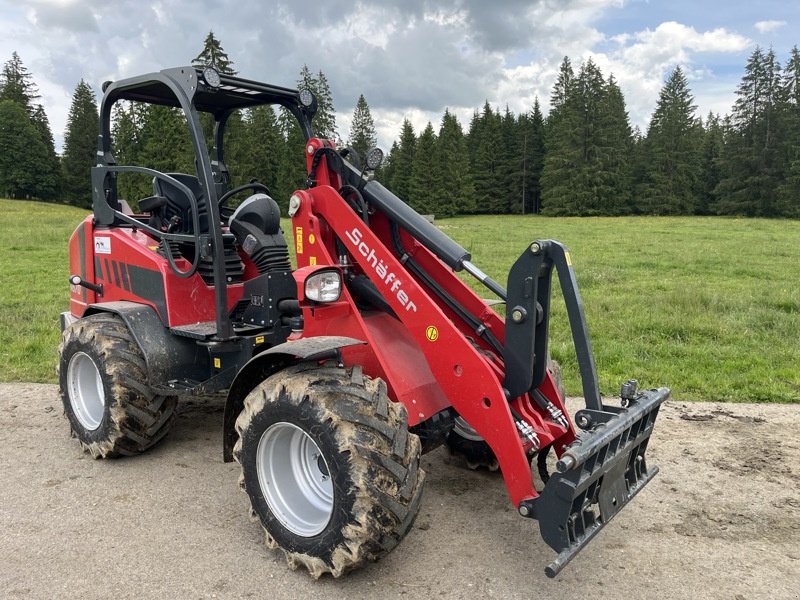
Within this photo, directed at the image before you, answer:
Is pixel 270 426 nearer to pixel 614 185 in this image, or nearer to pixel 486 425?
pixel 486 425

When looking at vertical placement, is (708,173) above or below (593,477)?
above

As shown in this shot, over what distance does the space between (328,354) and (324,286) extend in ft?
1.41

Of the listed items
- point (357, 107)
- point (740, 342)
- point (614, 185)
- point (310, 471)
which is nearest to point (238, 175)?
point (357, 107)

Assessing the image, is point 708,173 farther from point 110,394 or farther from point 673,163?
point 110,394

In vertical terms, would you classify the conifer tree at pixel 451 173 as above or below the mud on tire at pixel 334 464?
above

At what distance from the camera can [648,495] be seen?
435 cm

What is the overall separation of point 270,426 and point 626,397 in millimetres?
1996

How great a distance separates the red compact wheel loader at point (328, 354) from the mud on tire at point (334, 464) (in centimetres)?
1

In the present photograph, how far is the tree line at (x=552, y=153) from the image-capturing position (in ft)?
178

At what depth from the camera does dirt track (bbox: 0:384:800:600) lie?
3295mm

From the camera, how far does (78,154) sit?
69.1 metres

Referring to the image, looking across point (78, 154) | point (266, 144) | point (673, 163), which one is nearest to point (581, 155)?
point (673, 163)

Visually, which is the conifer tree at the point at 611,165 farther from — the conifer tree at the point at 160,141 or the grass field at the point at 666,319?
the grass field at the point at 666,319

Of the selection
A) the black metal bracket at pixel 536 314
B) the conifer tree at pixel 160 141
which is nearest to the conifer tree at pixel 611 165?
the conifer tree at pixel 160 141
